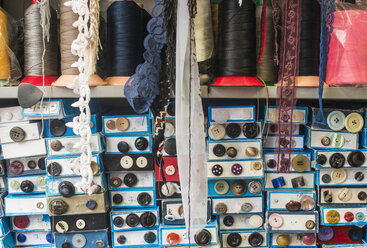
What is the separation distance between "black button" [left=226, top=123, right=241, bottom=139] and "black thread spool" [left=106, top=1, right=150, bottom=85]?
43cm

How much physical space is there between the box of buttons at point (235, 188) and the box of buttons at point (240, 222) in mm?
102

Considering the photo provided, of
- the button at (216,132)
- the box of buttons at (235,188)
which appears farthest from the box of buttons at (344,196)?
the button at (216,132)

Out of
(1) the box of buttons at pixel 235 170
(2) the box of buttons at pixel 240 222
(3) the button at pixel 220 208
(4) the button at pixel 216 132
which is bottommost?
(2) the box of buttons at pixel 240 222

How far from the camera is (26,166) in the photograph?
44.1 inches

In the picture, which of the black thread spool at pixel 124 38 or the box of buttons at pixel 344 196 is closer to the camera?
the black thread spool at pixel 124 38

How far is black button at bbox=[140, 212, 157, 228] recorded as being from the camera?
112 centimetres

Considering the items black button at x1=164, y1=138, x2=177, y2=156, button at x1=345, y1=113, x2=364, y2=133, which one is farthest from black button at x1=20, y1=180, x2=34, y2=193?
button at x1=345, y1=113, x2=364, y2=133

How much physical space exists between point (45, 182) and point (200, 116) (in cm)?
73

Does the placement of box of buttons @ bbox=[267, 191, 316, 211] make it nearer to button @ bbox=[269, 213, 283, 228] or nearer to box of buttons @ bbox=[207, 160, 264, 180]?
button @ bbox=[269, 213, 283, 228]

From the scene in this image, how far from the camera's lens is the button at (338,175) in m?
1.09

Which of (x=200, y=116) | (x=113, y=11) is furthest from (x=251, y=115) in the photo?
(x=113, y=11)

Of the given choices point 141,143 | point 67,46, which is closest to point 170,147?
point 141,143

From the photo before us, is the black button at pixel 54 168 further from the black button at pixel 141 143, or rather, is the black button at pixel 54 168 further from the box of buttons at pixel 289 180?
the box of buttons at pixel 289 180

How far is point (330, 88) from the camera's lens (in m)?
0.95
